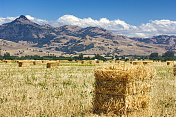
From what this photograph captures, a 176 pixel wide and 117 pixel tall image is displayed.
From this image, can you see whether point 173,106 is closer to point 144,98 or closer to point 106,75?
point 144,98

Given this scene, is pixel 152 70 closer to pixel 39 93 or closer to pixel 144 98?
pixel 144 98

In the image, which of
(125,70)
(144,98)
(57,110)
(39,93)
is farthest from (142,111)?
(39,93)

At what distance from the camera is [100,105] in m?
9.67

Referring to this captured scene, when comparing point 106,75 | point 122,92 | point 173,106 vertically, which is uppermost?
point 106,75

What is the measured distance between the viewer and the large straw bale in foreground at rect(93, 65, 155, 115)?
925 centimetres

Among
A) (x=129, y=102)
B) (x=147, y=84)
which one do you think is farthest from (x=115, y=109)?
(x=147, y=84)

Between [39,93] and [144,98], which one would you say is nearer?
[144,98]

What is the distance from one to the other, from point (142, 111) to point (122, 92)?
4.76ft

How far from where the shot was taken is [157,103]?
38.7 ft

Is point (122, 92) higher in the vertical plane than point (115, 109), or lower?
higher

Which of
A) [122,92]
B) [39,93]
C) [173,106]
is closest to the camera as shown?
[122,92]

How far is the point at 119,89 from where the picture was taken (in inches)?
364

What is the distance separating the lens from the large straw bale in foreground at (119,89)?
9.25 meters

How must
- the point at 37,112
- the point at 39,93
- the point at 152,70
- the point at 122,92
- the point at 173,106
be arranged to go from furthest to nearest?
the point at 39,93 < the point at 173,106 < the point at 152,70 < the point at 37,112 < the point at 122,92
